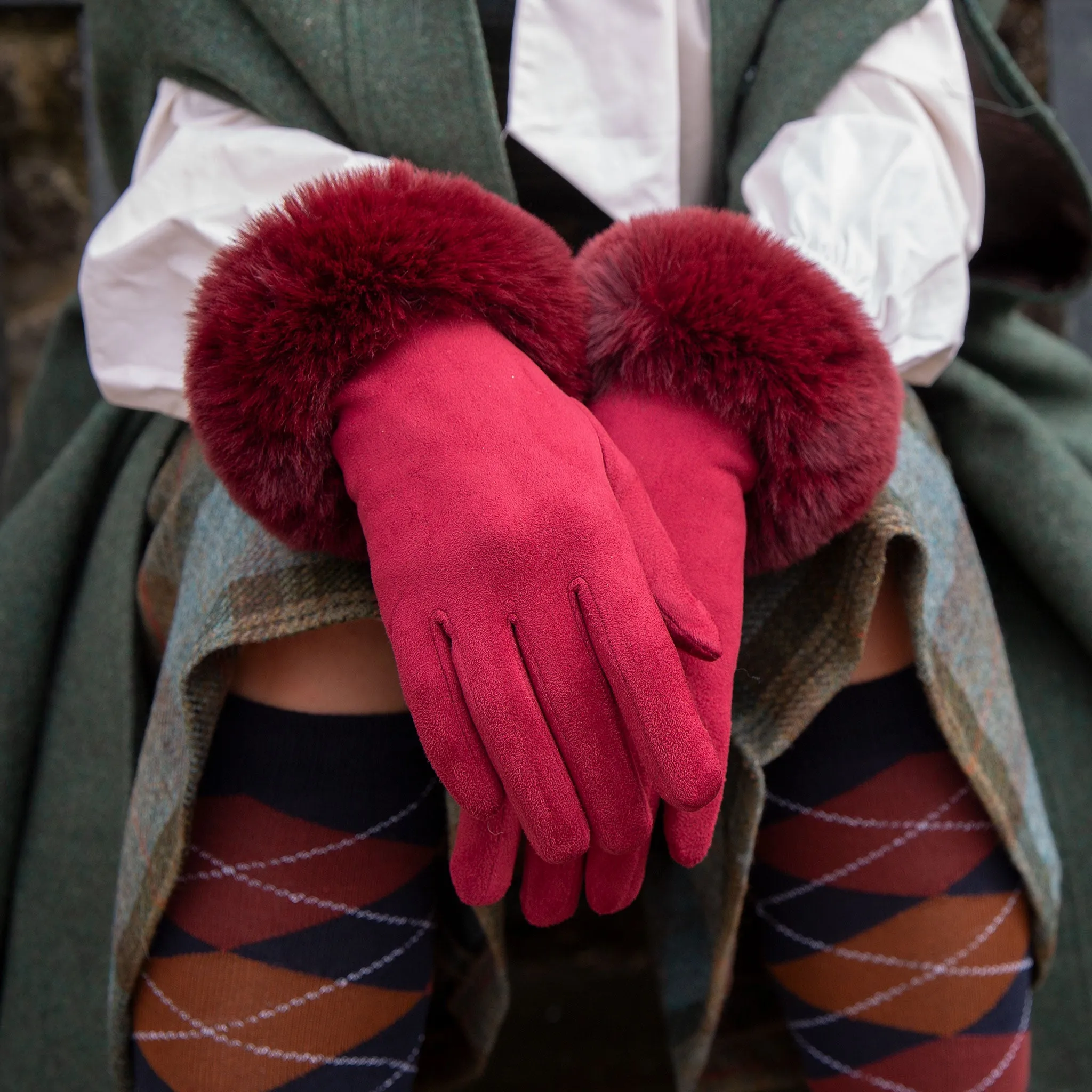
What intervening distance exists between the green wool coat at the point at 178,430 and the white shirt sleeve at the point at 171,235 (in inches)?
2.1

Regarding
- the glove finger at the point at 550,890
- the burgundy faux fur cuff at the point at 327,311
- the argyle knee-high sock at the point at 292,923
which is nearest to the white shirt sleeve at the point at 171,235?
Result: the burgundy faux fur cuff at the point at 327,311

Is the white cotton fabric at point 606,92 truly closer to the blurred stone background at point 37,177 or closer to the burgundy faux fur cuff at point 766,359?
the burgundy faux fur cuff at point 766,359

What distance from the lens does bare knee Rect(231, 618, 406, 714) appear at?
0.56m

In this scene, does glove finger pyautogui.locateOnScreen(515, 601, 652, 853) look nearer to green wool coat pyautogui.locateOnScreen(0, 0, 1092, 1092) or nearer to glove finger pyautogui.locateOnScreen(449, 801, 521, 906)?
glove finger pyautogui.locateOnScreen(449, 801, 521, 906)

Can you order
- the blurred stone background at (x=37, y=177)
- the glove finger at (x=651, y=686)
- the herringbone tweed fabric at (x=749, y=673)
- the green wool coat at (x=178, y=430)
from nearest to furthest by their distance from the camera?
the glove finger at (x=651, y=686) → the herringbone tweed fabric at (x=749, y=673) → the green wool coat at (x=178, y=430) → the blurred stone background at (x=37, y=177)

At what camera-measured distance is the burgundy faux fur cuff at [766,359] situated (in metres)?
0.49

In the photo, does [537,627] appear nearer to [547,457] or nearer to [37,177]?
[547,457]

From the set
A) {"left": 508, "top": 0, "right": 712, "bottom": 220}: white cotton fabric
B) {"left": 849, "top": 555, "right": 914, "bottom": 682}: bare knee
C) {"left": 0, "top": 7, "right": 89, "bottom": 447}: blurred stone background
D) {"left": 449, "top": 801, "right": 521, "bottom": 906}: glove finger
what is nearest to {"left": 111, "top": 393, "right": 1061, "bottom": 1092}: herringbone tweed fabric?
{"left": 849, "top": 555, "right": 914, "bottom": 682}: bare knee

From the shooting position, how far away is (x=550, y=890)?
1.65 ft

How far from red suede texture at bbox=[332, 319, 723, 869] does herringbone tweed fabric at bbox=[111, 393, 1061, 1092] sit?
10cm

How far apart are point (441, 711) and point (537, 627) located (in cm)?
6

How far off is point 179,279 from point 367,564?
22cm

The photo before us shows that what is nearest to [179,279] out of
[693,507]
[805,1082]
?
[693,507]

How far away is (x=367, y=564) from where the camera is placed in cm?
54
